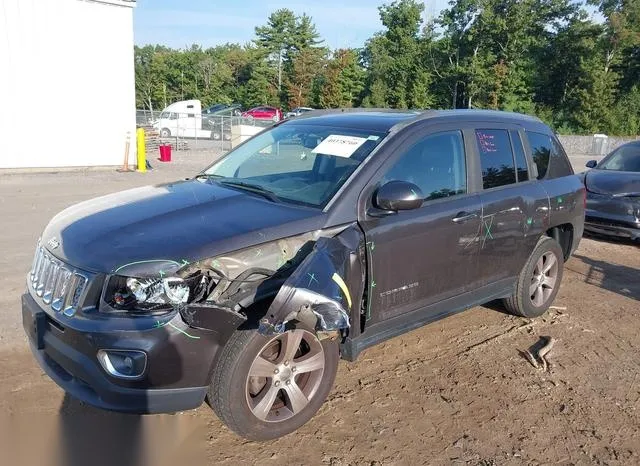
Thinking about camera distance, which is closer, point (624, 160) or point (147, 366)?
point (147, 366)

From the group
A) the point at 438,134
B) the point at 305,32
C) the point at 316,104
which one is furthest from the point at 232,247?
the point at 305,32

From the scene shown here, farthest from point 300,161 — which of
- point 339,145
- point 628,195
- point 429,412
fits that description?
point 628,195

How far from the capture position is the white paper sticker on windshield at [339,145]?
389cm

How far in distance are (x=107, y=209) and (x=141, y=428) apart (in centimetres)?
138

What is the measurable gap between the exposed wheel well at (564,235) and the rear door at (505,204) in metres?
0.43

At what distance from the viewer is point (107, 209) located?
3.60 m

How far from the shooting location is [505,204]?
4.53 m

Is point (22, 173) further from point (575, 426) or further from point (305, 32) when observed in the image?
point (305, 32)

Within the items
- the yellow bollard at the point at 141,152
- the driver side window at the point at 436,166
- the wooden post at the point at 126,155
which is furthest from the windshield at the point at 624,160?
the wooden post at the point at 126,155

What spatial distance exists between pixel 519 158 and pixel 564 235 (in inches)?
49.8

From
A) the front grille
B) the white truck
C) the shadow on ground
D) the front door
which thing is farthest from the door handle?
the white truck

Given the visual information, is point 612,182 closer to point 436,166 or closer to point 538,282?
point 538,282

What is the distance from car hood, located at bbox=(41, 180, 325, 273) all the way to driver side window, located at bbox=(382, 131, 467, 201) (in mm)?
842

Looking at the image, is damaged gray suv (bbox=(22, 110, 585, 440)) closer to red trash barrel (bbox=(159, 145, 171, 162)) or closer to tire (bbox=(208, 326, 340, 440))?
tire (bbox=(208, 326, 340, 440))
